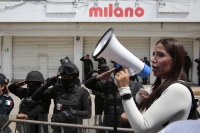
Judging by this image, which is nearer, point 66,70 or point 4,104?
point 66,70

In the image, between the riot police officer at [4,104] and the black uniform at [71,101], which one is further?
the riot police officer at [4,104]

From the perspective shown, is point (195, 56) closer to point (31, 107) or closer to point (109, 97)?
point (109, 97)

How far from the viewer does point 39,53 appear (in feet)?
60.1

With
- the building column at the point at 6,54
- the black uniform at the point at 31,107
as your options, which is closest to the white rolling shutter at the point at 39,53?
the building column at the point at 6,54

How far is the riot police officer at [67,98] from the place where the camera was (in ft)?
12.4

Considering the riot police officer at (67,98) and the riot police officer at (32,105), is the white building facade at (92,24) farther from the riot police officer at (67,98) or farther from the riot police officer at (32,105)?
the riot police officer at (67,98)

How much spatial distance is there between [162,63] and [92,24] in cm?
1562

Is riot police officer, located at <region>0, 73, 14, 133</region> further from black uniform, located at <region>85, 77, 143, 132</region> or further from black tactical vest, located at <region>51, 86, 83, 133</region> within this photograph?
black uniform, located at <region>85, 77, 143, 132</region>

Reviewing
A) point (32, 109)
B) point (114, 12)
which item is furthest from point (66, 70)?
point (114, 12)

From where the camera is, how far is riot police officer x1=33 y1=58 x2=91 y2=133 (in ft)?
12.4

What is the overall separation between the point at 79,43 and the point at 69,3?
7.76 ft

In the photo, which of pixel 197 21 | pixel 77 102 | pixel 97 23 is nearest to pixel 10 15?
pixel 97 23

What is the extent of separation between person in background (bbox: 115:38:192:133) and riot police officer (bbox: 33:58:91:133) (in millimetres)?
1833

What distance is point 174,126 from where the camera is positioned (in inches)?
54.3
